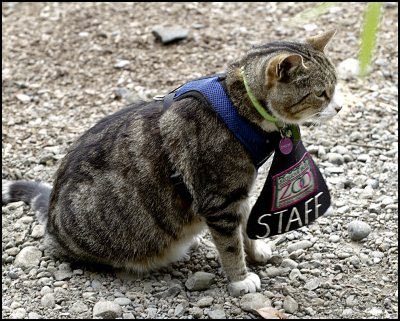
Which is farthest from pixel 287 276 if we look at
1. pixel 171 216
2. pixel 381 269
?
pixel 171 216

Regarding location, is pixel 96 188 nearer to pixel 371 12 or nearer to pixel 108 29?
pixel 371 12

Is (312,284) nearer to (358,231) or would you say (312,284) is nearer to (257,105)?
(358,231)

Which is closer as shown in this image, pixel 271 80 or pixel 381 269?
pixel 271 80

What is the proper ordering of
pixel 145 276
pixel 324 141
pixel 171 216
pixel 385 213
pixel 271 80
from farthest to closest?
pixel 324 141 → pixel 385 213 → pixel 145 276 → pixel 171 216 → pixel 271 80

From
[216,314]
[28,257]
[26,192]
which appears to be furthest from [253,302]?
[26,192]

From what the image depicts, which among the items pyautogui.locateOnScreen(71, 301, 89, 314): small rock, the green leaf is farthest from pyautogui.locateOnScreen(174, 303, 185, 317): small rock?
the green leaf

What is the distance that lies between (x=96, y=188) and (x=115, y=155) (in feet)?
0.78

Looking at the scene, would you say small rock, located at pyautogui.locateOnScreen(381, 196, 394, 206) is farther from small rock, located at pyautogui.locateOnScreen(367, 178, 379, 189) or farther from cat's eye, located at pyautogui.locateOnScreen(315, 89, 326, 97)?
cat's eye, located at pyautogui.locateOnScreen(315, 89, 326, 97)

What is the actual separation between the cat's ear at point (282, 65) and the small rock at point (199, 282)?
1.29 m

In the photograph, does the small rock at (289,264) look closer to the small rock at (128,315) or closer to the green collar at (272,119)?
the green collar at (272,119)

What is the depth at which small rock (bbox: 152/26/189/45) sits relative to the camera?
268 inches

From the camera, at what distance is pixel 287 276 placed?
4.06m

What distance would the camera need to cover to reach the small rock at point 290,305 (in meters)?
3.75

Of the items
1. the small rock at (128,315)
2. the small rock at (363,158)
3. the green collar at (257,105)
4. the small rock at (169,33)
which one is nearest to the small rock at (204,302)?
the small rock at (128,315)
